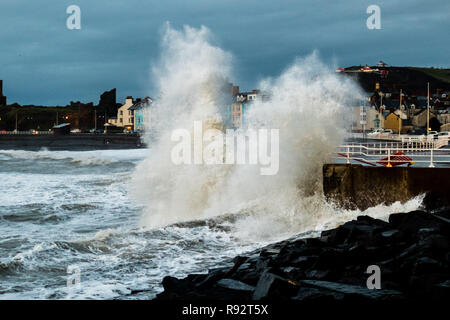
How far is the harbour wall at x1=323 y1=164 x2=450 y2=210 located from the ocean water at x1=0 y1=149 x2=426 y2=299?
0.34 meters

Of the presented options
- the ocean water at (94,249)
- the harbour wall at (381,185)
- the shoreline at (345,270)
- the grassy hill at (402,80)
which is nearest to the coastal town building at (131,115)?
the grassy hill at (402,80)

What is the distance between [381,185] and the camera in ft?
48.0

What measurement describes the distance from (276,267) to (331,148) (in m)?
9.01

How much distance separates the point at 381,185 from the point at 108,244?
6.77m

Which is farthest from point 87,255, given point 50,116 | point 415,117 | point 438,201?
point 50,116

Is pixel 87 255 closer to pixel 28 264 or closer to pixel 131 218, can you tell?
pixel 28 264

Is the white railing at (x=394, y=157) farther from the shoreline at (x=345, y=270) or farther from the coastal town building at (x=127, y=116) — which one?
the coastal town building at (x=127, y=116)

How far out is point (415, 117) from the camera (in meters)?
96.2

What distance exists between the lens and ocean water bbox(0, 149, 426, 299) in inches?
363

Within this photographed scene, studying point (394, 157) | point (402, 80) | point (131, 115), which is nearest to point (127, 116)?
point (131, 115)

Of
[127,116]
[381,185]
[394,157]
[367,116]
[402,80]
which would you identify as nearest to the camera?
[381,185]

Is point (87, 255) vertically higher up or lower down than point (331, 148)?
lower down

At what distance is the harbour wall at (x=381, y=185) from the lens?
45.7 ft

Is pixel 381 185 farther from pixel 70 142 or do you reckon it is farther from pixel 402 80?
pixel 402 80
